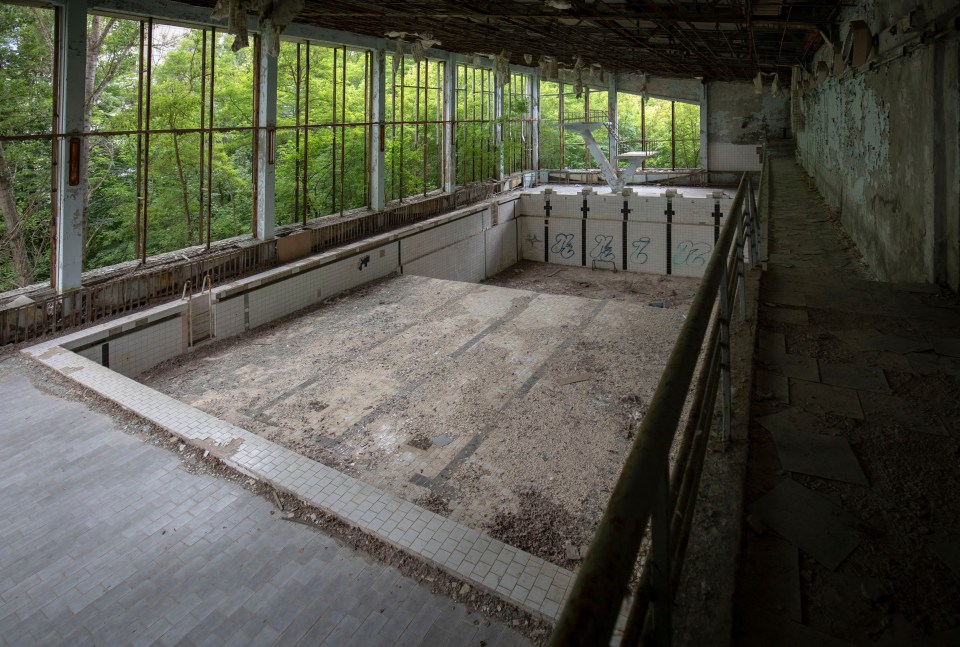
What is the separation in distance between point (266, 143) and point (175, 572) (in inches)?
260

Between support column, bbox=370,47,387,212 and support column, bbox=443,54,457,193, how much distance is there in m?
2.73

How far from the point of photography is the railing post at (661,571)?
956mm

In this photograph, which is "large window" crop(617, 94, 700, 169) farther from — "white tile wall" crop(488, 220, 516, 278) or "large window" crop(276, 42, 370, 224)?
"large window" crop(276, 42, 370, 224)

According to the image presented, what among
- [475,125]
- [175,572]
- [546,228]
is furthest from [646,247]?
[175,572]

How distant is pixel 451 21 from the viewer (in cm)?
843

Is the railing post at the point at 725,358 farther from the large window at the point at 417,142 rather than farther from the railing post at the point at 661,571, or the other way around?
the large window at the point at 417,142

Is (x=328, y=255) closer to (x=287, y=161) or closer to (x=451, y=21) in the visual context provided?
(x=451, y=21)

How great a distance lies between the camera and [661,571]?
97cm

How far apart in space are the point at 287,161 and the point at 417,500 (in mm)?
10879

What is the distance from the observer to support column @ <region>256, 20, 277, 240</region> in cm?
800

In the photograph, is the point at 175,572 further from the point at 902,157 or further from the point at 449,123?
the point at 449,123

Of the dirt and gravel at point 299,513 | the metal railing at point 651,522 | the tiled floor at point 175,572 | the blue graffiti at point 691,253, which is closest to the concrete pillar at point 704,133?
the blue graffiti at point 691,253

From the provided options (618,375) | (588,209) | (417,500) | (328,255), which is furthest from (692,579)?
(588,209)

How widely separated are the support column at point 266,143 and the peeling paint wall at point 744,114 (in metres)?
14.8
